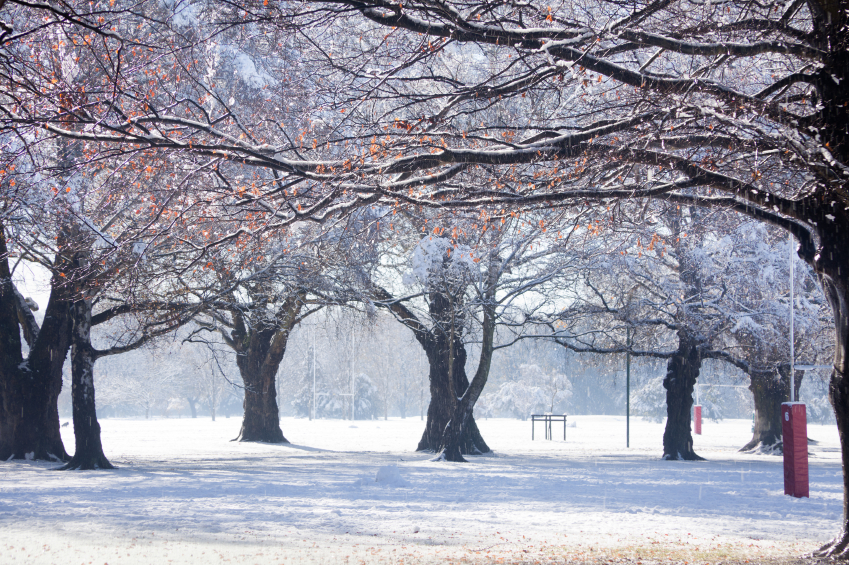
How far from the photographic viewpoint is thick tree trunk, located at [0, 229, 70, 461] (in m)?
16.9

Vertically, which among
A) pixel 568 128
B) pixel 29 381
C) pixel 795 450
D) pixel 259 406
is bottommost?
pixel 259 406

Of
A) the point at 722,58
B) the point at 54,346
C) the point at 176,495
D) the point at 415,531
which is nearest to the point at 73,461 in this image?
the point at 54,346

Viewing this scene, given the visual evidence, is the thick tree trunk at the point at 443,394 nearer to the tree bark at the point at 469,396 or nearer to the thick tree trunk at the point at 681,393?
the tree bark at the point at 469,396

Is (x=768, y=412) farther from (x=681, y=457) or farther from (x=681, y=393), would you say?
(x=681, y=393)

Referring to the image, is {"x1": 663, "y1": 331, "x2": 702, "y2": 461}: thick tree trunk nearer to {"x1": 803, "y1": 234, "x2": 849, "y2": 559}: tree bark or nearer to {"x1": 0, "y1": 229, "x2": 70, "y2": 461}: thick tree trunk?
{"x1": 803, "y1": 234, "x2": 849, "y2": 559}: tree bark

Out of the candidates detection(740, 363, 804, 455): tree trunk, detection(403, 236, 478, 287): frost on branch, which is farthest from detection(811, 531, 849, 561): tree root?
detection(740, 363, 804, 455): tree trunk

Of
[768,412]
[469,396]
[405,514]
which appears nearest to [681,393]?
[768,412]

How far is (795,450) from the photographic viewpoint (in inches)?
467

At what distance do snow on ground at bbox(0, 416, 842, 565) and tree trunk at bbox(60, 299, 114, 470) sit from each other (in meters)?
0.80

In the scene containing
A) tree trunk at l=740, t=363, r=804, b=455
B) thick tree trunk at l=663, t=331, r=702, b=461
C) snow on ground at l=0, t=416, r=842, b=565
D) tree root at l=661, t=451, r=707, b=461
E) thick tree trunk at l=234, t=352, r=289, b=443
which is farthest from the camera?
thick tree trunk at l=234, t=352, r=289, b=443

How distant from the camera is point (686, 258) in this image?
63.1 feet

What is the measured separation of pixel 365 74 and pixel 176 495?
7.29 meters

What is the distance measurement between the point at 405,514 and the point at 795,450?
7003mm

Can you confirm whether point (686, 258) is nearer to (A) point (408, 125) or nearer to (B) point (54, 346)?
(A) point (408, 125)
